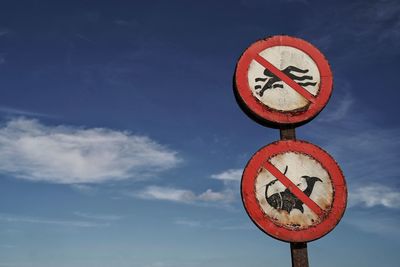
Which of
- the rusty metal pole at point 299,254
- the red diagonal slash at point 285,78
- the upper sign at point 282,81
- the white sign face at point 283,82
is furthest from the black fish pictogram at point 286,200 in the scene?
the red diagonal slash at point 285,78

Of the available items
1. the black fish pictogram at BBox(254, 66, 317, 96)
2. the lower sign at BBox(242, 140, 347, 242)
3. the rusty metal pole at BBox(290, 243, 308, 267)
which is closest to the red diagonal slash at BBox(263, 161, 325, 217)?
the lower sign at BBox(242, 140, 347, 242)

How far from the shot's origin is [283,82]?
4914 mm

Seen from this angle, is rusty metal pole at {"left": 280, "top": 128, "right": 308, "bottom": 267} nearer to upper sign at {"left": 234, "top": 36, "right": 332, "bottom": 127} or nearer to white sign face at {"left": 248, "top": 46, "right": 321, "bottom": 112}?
upper sign at {"left": 234, "top": 36, "right": 332, "bottom": 127}

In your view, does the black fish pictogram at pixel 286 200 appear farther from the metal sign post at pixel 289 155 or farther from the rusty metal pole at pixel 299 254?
the rusty metal pole at pixel 299 254

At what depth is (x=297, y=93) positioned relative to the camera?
4891 mm

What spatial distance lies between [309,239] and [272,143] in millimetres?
1123

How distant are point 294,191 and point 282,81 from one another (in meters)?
1.39

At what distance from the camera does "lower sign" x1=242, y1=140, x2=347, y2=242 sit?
4254mm

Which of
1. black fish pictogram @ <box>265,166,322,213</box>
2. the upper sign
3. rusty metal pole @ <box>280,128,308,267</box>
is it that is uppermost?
the upper sign

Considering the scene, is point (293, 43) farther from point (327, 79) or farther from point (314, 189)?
point (314, 189)

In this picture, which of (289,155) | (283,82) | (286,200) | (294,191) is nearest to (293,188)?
(294,191)

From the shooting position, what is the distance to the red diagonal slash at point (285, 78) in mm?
4898

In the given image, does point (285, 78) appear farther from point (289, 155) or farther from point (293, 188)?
point (293, 188)

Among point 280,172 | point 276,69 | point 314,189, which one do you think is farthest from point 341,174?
point 276,69
